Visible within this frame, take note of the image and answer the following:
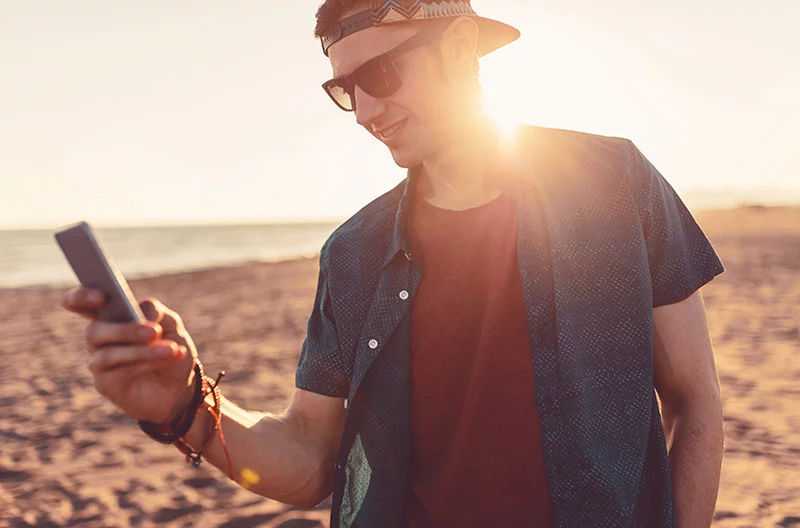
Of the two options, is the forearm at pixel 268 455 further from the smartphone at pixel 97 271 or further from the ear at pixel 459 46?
the ear at pixel 459 46

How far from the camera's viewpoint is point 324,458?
1.89 metres

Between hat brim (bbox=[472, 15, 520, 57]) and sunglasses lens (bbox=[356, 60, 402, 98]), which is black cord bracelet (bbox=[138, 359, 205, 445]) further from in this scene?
hat brim (bbox=[472, 15, 520, 57])

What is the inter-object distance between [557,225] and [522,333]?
0.33 metres

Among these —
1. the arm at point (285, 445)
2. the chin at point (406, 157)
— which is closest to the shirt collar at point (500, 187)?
the chin at point (406, 157)

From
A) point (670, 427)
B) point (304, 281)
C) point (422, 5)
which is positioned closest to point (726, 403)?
point (670, 427)

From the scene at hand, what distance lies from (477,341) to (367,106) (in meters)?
0.81

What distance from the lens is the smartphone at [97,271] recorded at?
1.12 metres

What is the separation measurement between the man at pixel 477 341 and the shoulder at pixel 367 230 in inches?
0.4

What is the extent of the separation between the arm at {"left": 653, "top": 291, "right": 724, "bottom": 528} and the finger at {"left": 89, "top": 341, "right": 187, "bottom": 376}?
1289 mm

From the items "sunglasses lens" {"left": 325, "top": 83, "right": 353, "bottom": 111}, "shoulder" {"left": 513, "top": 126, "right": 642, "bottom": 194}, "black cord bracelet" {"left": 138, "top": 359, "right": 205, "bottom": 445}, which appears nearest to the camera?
"black cord bracelet" {"left": 138, "top": 359, "right": 205, "bottom": 445}

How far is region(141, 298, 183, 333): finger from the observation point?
4.25 feet

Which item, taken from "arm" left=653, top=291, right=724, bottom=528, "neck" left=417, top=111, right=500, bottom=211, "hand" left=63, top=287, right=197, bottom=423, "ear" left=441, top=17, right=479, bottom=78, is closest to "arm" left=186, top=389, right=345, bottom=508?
"hand" left=63, top=287, right=197, bottom=423

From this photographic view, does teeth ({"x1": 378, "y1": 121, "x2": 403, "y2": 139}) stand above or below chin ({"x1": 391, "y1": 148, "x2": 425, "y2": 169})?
above

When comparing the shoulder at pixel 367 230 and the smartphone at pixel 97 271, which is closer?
the smartphone at pixel 97 271
